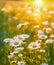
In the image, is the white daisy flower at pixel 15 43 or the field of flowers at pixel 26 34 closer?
the field of flowers at pixel 26 34

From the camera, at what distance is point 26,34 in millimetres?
2938

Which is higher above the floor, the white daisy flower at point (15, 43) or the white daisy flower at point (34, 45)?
the white daisy flower at point (15, 43)

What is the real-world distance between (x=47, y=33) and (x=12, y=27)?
577mm

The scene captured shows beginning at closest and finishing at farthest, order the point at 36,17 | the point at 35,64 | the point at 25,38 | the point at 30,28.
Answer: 1. the point at 35,64
2. the point at 25,38
3. the point at 30,28
4. the point at 36,17

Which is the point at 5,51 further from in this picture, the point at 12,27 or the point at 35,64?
the point at 12,27

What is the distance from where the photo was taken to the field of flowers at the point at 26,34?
244cm

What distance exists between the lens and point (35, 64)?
7.77ft

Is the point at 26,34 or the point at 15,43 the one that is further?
the point at 26,34

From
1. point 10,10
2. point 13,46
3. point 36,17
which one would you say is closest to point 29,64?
point 13,46

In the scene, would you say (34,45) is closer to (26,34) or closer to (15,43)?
(15,43)

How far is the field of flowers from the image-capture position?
2441mm

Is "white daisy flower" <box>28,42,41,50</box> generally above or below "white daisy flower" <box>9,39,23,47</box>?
below

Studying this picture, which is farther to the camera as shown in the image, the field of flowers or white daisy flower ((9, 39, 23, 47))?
white daisy flower ((9, 39, 23, 47))

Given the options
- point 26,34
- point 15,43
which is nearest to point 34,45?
point 15,43
